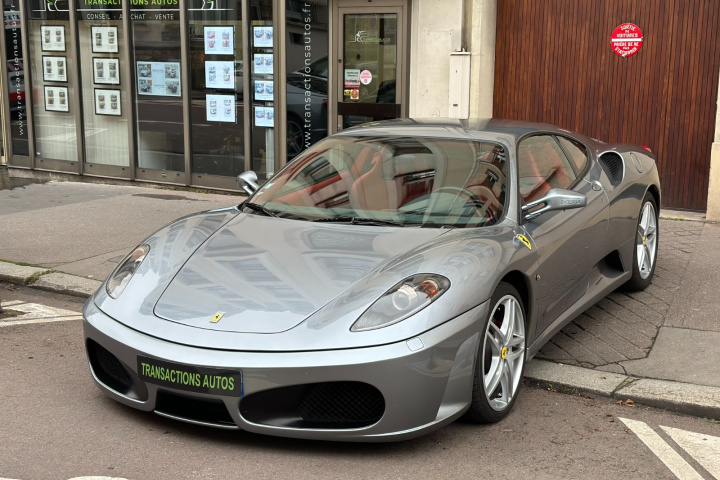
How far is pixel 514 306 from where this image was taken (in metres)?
4.41

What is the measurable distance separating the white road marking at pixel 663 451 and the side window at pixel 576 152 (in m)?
1.93

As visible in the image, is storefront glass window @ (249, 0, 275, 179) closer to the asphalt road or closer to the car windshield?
the car windshield

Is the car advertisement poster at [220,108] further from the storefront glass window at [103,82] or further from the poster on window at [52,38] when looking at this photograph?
the poster on window at [52,38]

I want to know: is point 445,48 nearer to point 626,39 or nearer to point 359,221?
point 626,39

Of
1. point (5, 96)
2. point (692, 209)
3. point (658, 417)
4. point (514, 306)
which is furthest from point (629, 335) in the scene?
point (5, 96)

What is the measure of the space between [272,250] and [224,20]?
725 centimetres

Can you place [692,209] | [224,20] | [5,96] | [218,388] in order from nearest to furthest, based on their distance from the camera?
[218,388], [692,209], [224,20], [5,96]

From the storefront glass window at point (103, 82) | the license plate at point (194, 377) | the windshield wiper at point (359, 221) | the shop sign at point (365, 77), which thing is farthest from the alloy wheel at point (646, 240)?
the storefront glass window at point (103, 82)

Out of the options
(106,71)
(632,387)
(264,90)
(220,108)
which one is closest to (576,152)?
(632,387)

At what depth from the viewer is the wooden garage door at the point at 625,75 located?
923cm

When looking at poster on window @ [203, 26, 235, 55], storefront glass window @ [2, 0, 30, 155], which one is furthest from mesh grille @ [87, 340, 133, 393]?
storefront glass window @ [2, 0, 30, 155]

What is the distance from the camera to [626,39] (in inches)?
373

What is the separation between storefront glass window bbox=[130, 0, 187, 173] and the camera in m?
11.5

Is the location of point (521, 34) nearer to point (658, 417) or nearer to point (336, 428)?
point (658, 417)
